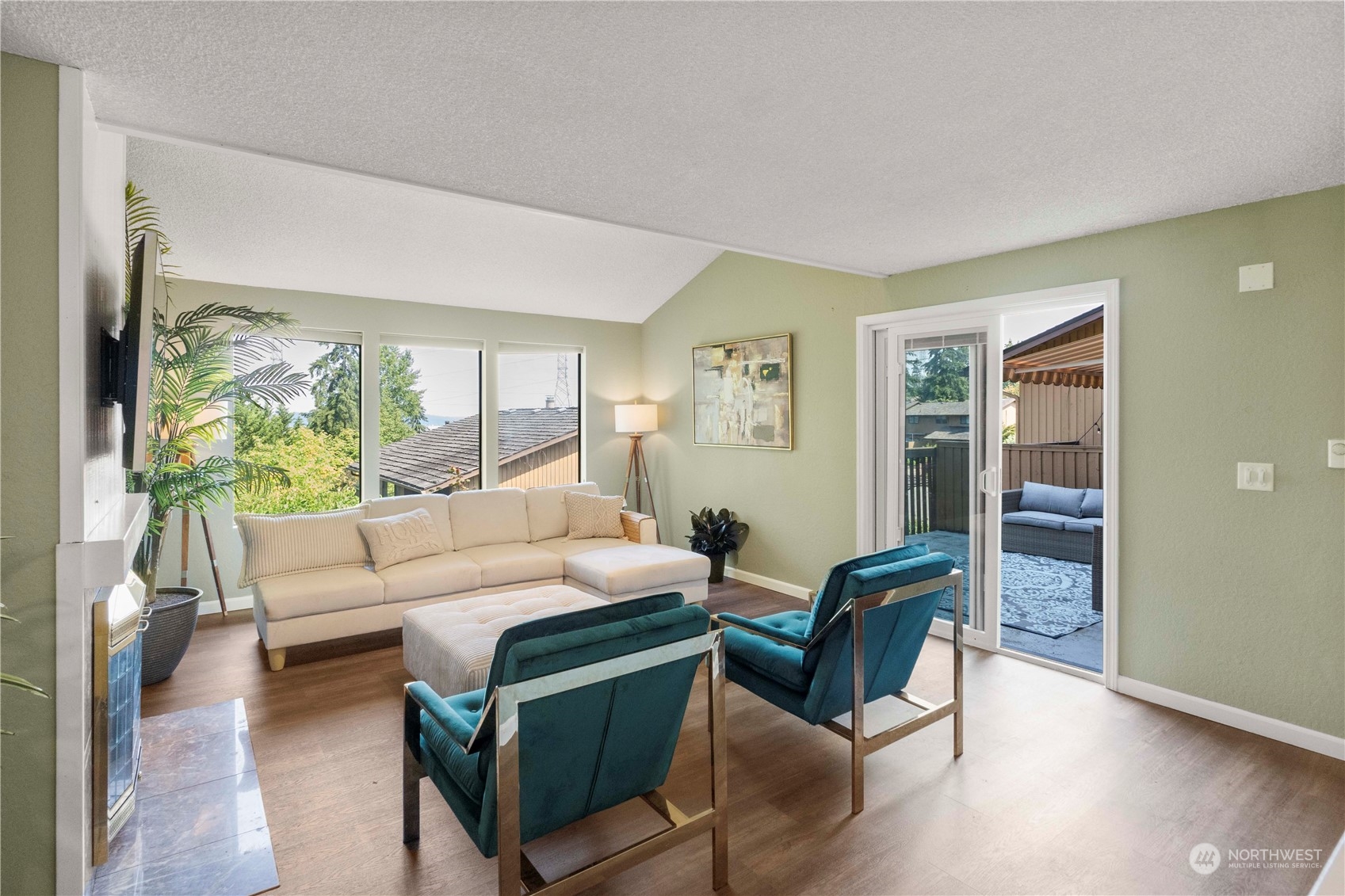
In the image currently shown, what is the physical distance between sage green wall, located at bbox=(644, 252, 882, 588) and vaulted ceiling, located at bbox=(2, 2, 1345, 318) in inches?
76.7

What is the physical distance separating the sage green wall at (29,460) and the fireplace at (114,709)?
0.73 feet

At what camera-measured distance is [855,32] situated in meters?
1.66

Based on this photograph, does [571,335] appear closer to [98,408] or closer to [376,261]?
[376,261]

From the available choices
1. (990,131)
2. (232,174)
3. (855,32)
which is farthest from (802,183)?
(232,174)

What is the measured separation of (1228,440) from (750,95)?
8.99ft

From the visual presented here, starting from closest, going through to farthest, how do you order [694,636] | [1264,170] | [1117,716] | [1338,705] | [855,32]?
[855,32] → [694,636] → [1264,170] → [1338,705] → [1117,716]

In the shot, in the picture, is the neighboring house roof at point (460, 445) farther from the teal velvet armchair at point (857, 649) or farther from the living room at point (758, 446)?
the teal velvet armchair at point (857, 649)

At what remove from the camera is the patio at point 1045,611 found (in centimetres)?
407

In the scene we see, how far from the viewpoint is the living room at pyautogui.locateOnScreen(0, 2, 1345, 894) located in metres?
1.72

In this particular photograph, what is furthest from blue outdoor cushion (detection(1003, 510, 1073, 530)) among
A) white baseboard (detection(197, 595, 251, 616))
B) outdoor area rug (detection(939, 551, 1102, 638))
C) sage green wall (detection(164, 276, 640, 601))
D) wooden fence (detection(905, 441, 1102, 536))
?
white baseboard (detection(197, 595, 251, 616))

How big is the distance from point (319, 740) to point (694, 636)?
2.02 meters

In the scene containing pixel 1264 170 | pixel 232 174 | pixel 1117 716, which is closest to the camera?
pixel 1264 170

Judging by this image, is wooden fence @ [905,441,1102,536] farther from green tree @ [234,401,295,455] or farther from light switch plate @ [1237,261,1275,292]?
green tree @ [234,401,295,455]

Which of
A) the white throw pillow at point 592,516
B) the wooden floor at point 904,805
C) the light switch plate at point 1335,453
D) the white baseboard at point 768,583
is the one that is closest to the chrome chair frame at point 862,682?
the wooden floor at point 904,805
